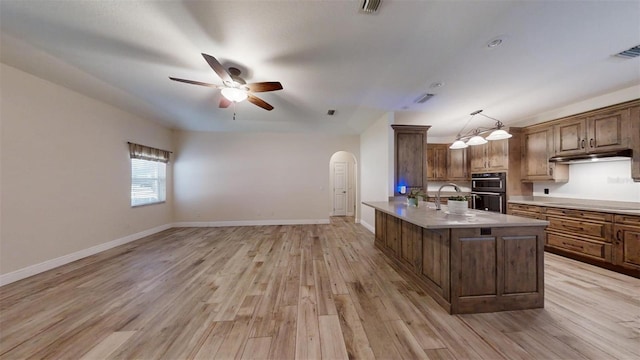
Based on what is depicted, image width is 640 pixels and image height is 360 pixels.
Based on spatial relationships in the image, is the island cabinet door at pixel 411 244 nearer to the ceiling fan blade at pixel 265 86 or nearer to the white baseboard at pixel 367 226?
the white baseboard at pixel 367 226

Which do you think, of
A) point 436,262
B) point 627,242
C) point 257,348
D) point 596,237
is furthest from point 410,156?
point 257,348

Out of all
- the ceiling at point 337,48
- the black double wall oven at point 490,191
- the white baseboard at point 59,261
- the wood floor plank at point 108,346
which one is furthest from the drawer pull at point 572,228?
the white baseboard at point 59,261

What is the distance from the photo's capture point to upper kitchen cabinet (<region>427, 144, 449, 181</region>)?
616cm

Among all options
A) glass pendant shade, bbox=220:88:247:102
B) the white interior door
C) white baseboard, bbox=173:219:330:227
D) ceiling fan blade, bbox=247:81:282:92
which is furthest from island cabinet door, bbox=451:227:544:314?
the white interior door

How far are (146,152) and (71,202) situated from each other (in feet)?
5.90

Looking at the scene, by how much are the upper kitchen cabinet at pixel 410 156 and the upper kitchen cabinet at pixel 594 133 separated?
2.30 meters

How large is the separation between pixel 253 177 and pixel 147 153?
2544 mm

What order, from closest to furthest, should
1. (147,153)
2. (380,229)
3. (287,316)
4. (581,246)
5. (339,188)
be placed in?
(287,316) → (581,246) → (380,229) → (147,153) → (339,188)

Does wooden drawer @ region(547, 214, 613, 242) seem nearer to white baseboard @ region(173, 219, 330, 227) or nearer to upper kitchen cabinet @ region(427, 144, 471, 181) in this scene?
upper kitchen cabinet @ region(427, 144, 471, 181)

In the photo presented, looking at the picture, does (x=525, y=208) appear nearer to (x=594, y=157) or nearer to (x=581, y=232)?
(x=581, y=232)

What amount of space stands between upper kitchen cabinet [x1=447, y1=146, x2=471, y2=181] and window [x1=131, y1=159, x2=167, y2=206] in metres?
7.97

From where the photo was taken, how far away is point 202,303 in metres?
2.29

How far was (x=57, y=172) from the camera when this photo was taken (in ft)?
10.8

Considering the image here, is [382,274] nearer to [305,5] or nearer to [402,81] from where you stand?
[402,81]
